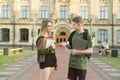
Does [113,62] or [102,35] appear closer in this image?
[113,62]

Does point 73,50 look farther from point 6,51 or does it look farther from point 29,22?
point 29,22

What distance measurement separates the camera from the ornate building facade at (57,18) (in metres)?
72.3

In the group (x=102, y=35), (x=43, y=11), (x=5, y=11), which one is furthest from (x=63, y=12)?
(x=5, y=11)

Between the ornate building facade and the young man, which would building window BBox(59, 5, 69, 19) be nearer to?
the ornate building facade

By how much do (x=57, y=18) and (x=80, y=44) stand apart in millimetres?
63398

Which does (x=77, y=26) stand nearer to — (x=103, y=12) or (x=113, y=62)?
(x=113, y=62)

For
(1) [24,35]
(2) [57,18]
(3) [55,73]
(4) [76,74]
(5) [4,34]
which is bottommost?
(3) [55,73]

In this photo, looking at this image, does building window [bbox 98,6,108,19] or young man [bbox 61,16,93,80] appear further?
building window [bbox 98,6,108,19]

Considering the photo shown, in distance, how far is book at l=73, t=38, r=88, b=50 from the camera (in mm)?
9625

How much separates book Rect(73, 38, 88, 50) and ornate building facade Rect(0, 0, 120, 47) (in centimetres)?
6199

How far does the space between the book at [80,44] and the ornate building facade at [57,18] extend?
203 feet

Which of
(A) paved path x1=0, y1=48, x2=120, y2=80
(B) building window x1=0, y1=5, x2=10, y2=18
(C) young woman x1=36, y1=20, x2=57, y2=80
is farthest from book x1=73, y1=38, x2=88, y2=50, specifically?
(B) building window x1=0, y1=5, x2=10, y2=18

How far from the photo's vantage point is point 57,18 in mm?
72938

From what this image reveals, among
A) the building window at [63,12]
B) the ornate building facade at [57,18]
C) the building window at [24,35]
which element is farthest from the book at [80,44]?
the building window at [63,12]
